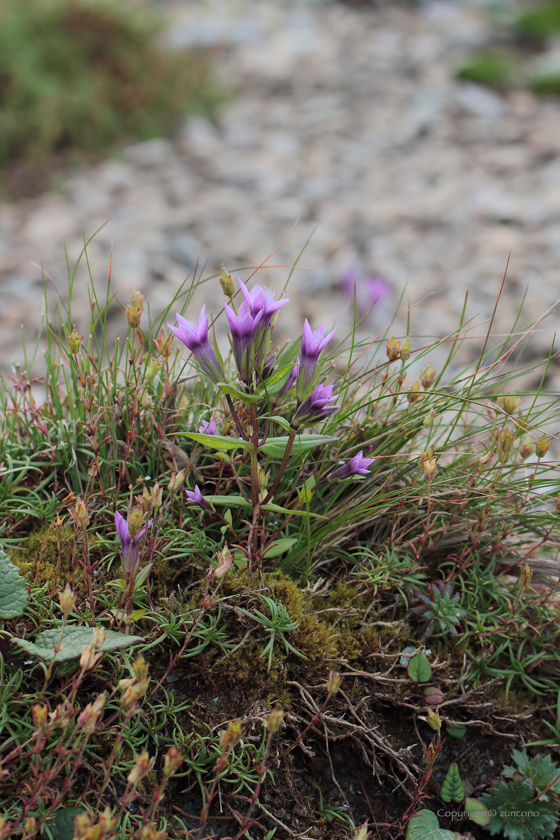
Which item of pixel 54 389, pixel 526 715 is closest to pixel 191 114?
pixel 54 389

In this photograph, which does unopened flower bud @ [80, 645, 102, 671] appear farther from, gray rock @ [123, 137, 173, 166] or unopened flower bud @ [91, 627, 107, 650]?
gray rock @ [123, 137, 173, 166]

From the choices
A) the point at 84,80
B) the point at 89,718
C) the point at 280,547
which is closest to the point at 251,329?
the point at 280,547

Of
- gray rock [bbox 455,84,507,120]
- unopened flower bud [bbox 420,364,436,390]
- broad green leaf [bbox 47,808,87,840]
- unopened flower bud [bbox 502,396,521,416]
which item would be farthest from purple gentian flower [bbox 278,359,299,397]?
gray rock [bbox 455,84,507,120]

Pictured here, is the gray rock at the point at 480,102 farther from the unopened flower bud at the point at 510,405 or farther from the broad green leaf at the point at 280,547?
the broad green leaf at the point at 280,547

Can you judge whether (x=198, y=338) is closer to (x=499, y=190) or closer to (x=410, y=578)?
(x=410, y=578)

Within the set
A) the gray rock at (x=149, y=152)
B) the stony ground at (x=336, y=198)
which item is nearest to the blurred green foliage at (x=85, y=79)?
the gray rock at (x=149, y=152)

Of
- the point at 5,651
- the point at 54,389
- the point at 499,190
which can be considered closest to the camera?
the point at 5,651

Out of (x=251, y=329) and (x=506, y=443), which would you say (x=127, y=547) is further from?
(x=506, y=443)
